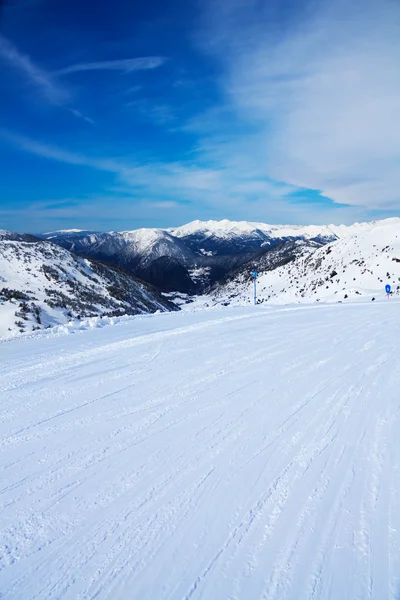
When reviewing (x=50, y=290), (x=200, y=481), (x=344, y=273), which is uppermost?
(x=344, y=273)

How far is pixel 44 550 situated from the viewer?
8.18ft

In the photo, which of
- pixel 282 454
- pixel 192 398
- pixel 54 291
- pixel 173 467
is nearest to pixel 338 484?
pixel 282 454

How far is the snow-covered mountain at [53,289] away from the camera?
16.3 meters

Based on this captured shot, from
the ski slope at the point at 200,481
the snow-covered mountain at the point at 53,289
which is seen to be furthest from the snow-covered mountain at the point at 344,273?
the ski slope at the point at 200,481

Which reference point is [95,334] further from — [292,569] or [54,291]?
[54,291]

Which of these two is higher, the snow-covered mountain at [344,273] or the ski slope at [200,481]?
the snow-covered mountain at [344,273]

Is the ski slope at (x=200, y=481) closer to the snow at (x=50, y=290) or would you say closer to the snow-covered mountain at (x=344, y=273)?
the snow at (x=50, y=290)

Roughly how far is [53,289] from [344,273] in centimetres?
3116

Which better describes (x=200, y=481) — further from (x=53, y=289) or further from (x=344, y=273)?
(x=344, y=273)

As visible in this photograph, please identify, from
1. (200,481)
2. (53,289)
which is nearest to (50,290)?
(53,289)

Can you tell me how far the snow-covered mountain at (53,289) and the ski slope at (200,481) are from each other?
10654 millimetres

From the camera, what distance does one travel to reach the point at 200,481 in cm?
323

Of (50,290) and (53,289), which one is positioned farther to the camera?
(53,289)

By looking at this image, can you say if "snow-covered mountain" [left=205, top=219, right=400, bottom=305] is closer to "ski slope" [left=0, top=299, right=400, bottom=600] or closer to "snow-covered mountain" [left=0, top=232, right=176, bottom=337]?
"snow-covered mountain" [left=0, top=232, right=176, bottom=337]
